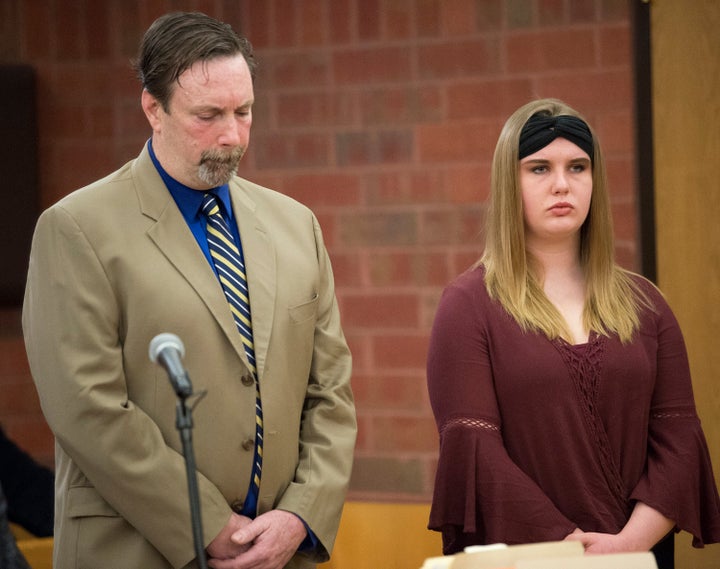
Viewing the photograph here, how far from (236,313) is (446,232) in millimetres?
1878

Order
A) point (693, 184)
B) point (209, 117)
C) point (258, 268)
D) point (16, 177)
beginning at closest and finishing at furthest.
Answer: point (209, 117) < point (258, 268) < point (693, 184) < point (16, 177)

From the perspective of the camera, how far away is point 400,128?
422 centimetres

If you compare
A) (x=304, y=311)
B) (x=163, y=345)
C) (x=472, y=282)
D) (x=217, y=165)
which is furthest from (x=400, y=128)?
(x=163, y=345)

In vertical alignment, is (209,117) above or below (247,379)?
above

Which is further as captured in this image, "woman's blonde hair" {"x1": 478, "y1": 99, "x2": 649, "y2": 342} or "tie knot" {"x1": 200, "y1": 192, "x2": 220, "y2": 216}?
"woman's blonde hair" {"x1": 478, "y1": 99, "x2": 649, "y2": 342}

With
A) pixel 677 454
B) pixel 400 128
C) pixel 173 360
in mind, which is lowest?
pixel 677 454

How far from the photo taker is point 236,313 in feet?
7.92

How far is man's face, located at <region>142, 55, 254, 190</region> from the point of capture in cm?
233

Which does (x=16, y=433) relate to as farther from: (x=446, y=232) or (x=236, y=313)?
(x=236, y=313)

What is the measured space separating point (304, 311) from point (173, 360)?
0.69 metres

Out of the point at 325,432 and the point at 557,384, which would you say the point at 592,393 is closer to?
the point at 557,384

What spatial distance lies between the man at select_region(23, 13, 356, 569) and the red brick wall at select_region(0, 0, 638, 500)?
1.75 m

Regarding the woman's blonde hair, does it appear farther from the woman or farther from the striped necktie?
the striped necktie

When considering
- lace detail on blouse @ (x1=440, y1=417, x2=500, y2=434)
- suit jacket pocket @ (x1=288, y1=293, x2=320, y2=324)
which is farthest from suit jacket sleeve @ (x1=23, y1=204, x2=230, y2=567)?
lace detail on blouse @ (x1=440, y1=417, x2=500, y2=434)
